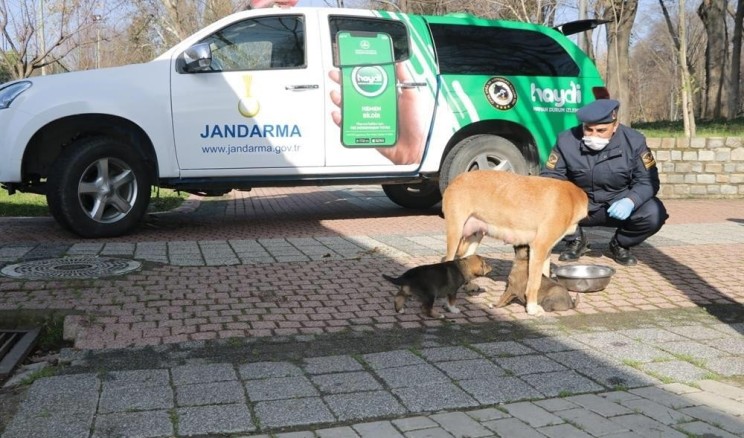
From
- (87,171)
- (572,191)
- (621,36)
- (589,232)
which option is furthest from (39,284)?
(621,36)

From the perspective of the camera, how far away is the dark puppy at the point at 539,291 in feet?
16.0

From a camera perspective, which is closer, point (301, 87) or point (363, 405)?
point (363, 405)

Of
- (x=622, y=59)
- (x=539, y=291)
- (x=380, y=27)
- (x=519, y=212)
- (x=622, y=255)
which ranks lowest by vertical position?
(x=622, y=255)

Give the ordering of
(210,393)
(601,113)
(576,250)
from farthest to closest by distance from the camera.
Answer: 1. (576,250)
2. (601,113)
3. (210,393)

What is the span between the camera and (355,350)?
13.2 ft

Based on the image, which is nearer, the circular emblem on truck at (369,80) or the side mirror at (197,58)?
the side mirror at (197,58)

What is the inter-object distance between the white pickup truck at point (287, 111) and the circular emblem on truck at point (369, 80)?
0.5 inches

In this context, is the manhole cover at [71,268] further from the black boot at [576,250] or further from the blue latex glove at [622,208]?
the blue latex glove at [622,208]

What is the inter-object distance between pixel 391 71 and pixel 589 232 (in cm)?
288

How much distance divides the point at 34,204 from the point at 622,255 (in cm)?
761

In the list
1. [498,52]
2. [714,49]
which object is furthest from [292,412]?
[714,49]

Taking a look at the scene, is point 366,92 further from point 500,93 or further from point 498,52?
point 498,52

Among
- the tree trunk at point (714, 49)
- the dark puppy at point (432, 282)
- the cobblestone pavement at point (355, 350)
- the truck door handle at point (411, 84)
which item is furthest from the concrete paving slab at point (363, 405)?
the tree trunk at point (714, 49)

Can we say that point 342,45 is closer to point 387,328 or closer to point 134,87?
point 134,87
